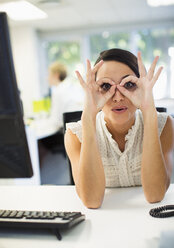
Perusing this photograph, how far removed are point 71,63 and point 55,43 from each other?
0.66 m

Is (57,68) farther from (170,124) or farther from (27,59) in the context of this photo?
(170,124)

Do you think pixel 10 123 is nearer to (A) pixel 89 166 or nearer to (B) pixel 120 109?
(A) pixel 89 166

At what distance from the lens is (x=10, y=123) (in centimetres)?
60

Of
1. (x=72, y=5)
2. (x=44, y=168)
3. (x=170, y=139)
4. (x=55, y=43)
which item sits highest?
(x=72, y=5)

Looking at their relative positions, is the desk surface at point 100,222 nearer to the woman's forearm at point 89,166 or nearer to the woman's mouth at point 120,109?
the woman's forearm at point 89,166

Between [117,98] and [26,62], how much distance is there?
223 inches

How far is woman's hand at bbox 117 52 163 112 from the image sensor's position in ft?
3.39

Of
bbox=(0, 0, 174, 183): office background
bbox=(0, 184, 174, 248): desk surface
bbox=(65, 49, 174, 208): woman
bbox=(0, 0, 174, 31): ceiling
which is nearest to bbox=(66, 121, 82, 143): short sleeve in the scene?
bbox=(65, 49, 174, 208): woman

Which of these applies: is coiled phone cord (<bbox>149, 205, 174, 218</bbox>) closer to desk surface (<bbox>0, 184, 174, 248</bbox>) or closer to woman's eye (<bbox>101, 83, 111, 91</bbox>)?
desk surface (<bbox>0, 184, 174, 248</bbox>)

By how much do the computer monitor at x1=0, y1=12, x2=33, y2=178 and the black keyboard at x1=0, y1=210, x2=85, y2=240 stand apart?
146mm

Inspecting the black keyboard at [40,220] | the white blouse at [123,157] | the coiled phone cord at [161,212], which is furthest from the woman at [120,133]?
the black keyboard at [40,220]

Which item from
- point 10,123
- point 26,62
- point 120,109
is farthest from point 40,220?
point 26,62

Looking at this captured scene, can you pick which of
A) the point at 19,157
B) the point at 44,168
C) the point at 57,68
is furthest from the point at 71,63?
the point at 19,157

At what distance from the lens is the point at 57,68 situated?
412 centimetres
